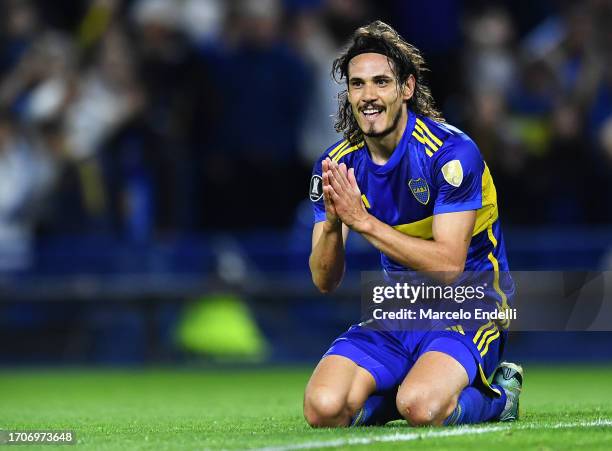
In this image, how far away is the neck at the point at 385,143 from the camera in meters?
6.81

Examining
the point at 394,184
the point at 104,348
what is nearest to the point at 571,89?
the point at 104,348

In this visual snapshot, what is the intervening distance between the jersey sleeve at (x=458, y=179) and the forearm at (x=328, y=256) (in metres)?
0.51

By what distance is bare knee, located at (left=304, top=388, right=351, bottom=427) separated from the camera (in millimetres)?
6406

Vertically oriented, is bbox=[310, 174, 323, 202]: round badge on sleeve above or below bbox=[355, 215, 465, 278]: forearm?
above

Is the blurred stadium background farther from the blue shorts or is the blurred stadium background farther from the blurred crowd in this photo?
the blue shorts

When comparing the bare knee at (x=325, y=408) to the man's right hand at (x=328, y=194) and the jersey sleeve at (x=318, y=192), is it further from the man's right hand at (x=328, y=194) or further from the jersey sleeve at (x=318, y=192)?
the jersey sleeve at (x=318, y=192)

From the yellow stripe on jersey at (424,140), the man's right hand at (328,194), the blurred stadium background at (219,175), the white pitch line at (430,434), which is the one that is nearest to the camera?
the white pitch line at (430,434)

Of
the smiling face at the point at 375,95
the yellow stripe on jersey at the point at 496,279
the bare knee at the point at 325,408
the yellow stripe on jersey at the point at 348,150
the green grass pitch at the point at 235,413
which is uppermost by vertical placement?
the smiling face at the point at 375,95

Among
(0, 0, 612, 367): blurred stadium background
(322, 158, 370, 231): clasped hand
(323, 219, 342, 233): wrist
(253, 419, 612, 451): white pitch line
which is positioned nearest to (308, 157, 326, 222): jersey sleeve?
(323, 219, 342, 233): wrist

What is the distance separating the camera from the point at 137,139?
13.3 meters

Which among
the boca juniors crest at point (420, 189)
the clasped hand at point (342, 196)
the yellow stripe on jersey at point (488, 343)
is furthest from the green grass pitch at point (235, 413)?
the boca juniors crest at point (420, 189)

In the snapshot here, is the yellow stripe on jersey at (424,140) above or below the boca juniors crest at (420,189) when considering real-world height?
above

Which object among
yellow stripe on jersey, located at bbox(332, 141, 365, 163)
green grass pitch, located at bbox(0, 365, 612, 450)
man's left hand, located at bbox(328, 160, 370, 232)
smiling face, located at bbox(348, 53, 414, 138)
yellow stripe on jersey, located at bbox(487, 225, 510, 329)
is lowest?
green grass pitch, located at bbox(0, 365, 612, 450)

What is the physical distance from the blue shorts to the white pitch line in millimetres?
322
